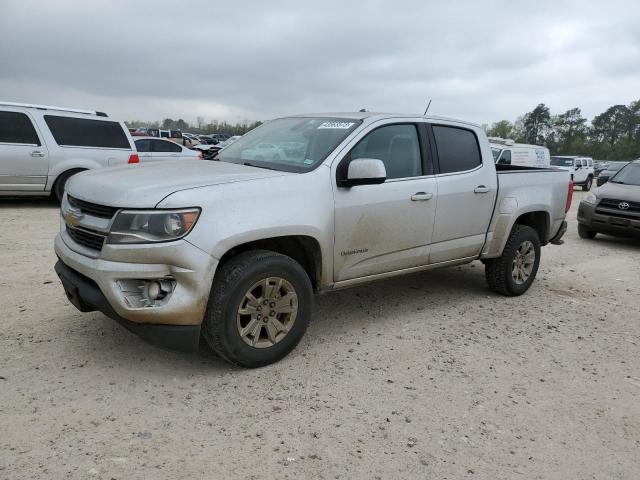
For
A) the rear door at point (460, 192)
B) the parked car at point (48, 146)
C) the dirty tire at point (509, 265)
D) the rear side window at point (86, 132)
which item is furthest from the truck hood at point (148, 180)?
the rear side window at point (86, 132)

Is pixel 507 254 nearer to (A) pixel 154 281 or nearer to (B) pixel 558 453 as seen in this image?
(B) pixel 558 453

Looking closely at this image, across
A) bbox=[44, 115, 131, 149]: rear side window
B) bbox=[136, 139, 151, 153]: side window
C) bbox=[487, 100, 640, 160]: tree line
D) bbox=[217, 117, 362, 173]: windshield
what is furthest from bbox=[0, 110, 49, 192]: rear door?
bbox=[487, 100, 640, 160]: tree line

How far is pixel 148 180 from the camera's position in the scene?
10.8 ft

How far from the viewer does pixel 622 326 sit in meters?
4.89

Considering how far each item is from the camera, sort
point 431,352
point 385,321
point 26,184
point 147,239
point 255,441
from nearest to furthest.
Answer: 1. point 255,441
2. point 147,239
3. point 431,352
4. point 385,321
5. point 26,184

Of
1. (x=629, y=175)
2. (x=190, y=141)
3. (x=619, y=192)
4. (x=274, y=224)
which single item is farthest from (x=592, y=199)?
(x=190, y=141)

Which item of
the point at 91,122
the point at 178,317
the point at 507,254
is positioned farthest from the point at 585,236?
the point at 91,122

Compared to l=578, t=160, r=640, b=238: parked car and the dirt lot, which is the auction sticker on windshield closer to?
the dirt lot

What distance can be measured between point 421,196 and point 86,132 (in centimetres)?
819

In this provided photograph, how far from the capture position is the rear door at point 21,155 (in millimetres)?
9344

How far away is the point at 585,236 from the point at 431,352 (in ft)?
24.6

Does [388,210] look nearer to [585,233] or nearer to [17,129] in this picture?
[585,233]

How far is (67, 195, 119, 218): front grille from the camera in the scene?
10.5 ft

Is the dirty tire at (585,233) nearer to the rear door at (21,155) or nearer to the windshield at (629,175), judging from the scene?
the windshield at (629,175)
